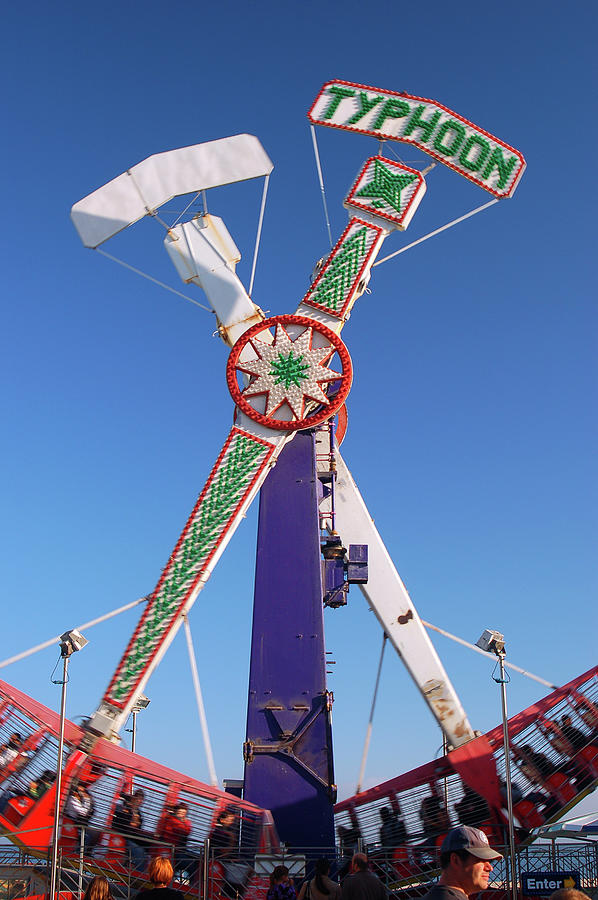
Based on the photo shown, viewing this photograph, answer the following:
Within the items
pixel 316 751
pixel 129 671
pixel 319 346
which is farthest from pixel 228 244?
pixel 316 751

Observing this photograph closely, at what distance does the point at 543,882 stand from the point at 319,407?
30.6 ft

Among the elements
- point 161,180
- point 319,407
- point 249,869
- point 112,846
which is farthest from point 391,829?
point 161,180

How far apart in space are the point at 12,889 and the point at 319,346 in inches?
453

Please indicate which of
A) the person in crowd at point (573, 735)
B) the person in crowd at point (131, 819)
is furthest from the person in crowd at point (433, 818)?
the person in crowd at point (131, 819)

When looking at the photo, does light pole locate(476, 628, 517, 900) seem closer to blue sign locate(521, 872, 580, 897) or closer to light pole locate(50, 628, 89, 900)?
blue sign locate(521, 872, 580, 897)

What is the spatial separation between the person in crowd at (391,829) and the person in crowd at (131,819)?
4.18m

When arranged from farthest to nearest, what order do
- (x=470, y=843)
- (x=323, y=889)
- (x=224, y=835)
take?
(x=224, y=835) → (x=323, y=889) → (x=470, y=843)

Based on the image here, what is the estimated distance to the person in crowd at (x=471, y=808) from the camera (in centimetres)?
1527

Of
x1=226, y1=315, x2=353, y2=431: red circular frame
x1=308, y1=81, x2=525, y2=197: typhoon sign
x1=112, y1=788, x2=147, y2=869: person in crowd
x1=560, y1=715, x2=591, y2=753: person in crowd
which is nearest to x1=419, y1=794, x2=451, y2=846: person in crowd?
x1=560, y1=715, x2=591, y2=753: person in crowd

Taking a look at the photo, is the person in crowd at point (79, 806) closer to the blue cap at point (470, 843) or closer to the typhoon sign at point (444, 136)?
the blue cap at point (470, 843)

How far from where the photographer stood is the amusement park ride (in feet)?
48.8

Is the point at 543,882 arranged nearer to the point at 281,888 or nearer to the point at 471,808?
the point at 471,808

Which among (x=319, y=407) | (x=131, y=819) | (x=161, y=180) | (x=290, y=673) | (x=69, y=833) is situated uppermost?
(x=161, y=180)

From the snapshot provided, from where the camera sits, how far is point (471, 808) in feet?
50.6
